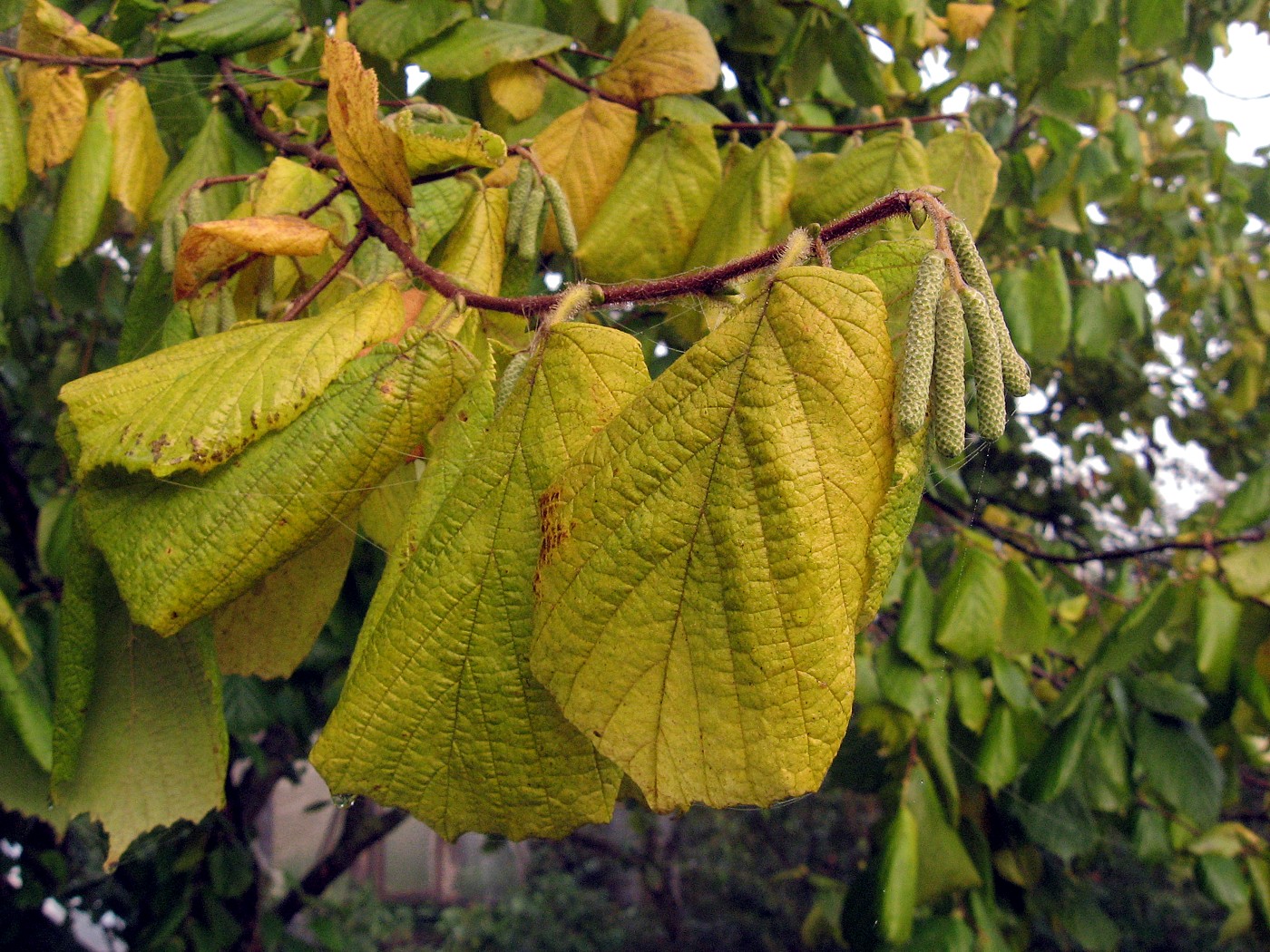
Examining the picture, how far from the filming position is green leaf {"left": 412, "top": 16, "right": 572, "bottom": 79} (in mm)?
1199

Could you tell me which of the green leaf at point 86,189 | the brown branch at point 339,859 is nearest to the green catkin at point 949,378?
the green leaf at point 86,189

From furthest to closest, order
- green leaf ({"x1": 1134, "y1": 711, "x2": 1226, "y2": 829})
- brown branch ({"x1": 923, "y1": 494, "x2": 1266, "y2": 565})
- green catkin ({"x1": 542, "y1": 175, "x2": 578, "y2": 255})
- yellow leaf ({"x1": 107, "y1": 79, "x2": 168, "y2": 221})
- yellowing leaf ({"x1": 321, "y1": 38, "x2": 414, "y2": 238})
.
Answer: green leaf ({"x1": 1134, "y1": 711, "x2": 1226, "y2": 829}), brown branch ({"x1": 923, "y1": 494, "x2": 1266, "y2": 565}), yellow leaf ({"x1": 107, "y1": 79, "x2": 168, "y2": 221}), green catkin ({"x1": 542, "y1": 175, "x2": 578, "y2": 255}), yellowing leaf ({"x1": 321, "y1": 38, "x2": 414, "y2": 238})

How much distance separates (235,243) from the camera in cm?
81

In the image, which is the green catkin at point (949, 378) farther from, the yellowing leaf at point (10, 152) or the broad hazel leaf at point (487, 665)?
the yellowing leaf at point (10, 152)

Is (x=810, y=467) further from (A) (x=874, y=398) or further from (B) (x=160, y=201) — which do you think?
(B) (x=160, y=201)

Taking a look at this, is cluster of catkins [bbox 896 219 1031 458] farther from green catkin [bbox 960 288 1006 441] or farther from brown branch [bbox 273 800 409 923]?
brown branch [bbox 273 800 409 923]

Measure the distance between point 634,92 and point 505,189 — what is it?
317 mm

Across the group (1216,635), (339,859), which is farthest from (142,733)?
(339,859)

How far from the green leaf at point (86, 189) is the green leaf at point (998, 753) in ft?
6.01

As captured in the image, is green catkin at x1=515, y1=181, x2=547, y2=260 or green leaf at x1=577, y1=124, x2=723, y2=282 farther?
green leaf at x1=577, y1=124, x2=723, y2=282

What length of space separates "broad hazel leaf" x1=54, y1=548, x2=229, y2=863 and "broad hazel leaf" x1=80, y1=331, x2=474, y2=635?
5.6 inches

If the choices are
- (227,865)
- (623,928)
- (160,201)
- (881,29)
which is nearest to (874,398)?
(160,201)

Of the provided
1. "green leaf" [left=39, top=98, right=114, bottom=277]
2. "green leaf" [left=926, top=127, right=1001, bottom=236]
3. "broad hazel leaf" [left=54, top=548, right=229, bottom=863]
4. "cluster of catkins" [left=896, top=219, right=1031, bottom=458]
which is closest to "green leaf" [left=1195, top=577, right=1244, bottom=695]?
"green leaf" [left=926, top=127, right=1001, bottom=236]

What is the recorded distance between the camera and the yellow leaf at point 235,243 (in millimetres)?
815
